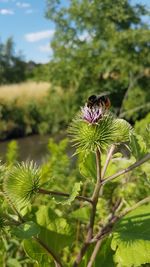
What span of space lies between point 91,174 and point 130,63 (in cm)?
2424

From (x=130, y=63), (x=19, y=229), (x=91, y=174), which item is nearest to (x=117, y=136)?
(x=91, y=174)

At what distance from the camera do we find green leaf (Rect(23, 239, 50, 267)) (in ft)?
4.48

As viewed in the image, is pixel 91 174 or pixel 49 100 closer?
pixel 91 174

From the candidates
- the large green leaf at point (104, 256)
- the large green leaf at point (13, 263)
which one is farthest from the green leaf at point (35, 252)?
the large green leaf at point (13, 263)

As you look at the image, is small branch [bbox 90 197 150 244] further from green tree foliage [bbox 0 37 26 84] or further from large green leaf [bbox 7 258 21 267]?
green tree foliage [bbox 0 37 26 84]

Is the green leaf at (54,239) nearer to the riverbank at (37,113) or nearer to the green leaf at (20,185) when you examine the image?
the green leaf at (20,185)

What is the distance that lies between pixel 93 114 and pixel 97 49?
25.3 metres

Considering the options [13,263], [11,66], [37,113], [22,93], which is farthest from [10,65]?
[13,263]

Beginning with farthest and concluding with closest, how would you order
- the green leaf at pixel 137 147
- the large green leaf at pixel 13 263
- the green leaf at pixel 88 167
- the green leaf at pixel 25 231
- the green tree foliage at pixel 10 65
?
the green tree foliage at pixel 10 65, the large green leaf at pixel 13 263, the green leaf at pixel 88 167, the green leaf at pixel 137 147, the green leaf at pixel 25 231

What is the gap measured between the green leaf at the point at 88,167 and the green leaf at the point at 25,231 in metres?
0.24

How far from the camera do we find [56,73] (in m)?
26.6

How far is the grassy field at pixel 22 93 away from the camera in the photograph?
2809 centimetres

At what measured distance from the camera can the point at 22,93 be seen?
30594 millimetres

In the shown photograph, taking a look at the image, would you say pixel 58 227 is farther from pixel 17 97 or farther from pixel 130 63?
pixel 17 97
